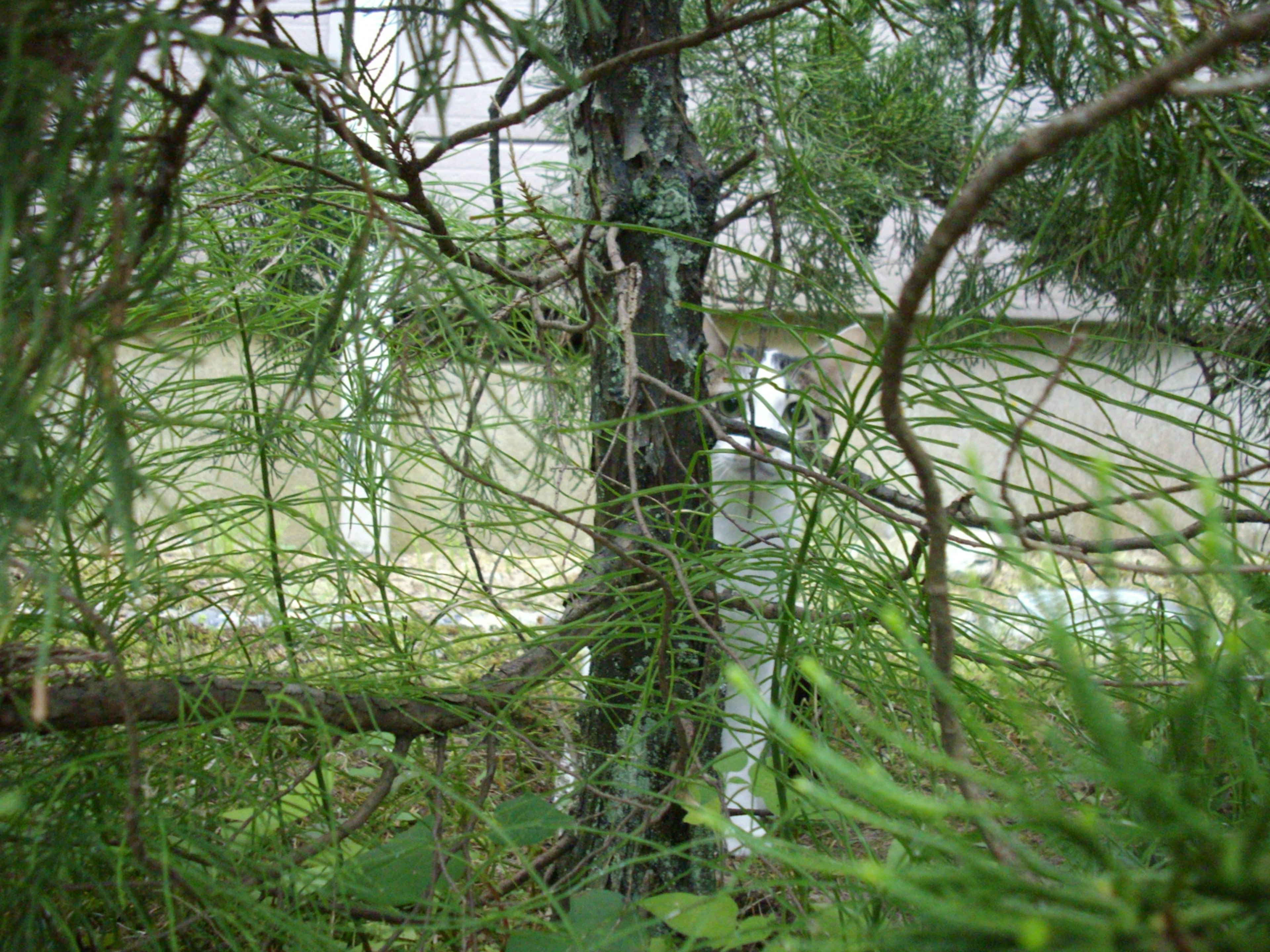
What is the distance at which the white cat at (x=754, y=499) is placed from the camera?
35cm

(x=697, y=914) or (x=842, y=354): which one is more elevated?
(x=842, y=354)

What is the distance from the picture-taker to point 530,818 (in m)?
0.38

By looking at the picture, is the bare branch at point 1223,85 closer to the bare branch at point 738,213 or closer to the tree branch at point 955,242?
the tree branch at point 955,242

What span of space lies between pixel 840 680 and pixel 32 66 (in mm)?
332

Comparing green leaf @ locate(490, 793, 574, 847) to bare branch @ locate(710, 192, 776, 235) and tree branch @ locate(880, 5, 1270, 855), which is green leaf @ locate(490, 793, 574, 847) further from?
bare branch @ locate(710, 192, 776, 235)

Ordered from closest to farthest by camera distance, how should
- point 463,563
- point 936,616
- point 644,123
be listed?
point 936,616, point 644,123, point 463,563

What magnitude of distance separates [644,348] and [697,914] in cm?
30

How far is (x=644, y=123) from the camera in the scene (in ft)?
1.63

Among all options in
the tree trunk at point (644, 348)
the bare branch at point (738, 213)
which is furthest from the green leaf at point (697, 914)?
the bare branch at point (738, 213)

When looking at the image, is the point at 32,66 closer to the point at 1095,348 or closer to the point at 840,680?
the point at 840,680

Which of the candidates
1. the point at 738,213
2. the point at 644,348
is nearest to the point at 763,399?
the point at 644,348

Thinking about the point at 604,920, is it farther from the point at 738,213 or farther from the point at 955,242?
the point at 738,213

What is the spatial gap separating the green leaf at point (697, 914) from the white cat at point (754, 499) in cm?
3

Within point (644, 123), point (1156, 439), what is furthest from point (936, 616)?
point (1156, 439)
